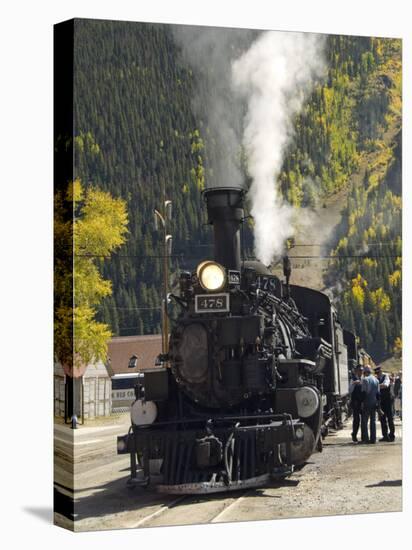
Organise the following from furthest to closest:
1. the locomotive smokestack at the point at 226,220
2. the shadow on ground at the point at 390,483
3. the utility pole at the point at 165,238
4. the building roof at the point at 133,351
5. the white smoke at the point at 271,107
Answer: the shadow on ground at the point at 390,483, the white smoke at the point at 271,107, the locomotive smokestack at the point at 226,220, the utility pole at the point at 165,238, the building roof at the point at 133,351

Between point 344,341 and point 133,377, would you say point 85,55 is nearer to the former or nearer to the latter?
point 133,377

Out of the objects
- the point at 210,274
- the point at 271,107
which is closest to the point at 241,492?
the point at 210,274

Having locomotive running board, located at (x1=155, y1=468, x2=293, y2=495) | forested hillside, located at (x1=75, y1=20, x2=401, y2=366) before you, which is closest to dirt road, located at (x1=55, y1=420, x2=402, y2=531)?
locomotive running board, located at (x1=155, y1=468, x2=293, y2=495)

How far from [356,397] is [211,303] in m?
3.47

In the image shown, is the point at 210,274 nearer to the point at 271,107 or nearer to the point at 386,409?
the point at 271,107

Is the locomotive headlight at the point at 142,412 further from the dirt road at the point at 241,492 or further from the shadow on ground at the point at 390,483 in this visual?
the shadow on ground at the point at 390,483

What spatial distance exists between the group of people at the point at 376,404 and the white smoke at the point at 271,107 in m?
2.76

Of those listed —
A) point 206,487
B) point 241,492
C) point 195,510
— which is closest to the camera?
point 195,510

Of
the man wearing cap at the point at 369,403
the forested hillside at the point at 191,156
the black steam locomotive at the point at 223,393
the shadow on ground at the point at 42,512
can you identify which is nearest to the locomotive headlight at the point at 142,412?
the black steam locomotive at the point at 223,393

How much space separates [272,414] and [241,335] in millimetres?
1217

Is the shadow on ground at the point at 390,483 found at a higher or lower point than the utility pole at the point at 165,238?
lower

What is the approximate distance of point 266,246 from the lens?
18.5 meters

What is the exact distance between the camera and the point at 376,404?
64.5ft

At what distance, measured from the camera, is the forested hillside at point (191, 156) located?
Answer: 17016 millimetres
